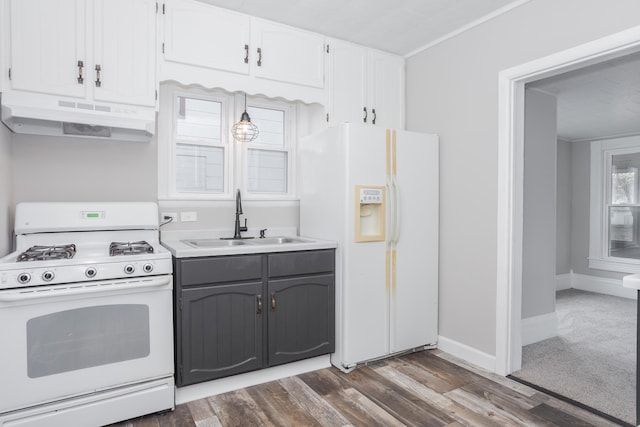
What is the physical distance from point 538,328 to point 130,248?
3453 mm

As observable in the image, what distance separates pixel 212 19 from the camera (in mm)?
2689

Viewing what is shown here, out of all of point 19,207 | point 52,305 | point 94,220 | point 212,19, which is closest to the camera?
point 52,305

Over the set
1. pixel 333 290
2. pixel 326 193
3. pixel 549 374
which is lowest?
pixel 549 374

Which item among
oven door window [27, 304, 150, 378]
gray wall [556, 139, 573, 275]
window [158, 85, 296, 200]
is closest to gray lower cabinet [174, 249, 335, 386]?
oven door window [27, 304, 150, 378]

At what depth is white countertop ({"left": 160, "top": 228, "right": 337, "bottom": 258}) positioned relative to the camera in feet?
7.70

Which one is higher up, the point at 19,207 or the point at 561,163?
the point at 561,163

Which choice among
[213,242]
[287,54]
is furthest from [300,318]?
[287,54]

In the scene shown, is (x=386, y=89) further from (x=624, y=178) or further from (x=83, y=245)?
(x=624, y=178)

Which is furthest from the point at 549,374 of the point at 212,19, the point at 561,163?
the point at 561,163

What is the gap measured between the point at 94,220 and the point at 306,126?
1838 mm

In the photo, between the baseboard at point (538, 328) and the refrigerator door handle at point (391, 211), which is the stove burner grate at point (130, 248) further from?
the baseboard at point (538, 328)

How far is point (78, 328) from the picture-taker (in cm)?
199

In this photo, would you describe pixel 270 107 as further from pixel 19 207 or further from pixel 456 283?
pixel 456 283

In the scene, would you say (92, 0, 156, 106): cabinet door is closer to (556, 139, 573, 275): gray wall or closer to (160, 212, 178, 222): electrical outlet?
(160, 212, 178, 222): electrical outlet
